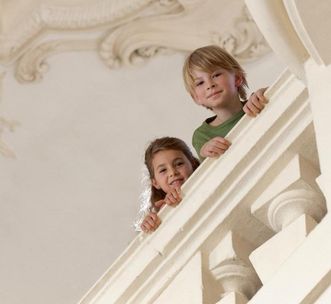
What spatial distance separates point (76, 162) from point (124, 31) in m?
0.77

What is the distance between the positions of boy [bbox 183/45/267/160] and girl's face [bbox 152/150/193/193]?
165 mm

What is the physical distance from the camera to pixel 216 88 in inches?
142

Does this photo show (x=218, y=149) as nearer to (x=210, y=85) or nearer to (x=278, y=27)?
(x=278, y=27)

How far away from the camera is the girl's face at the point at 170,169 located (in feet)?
12.2

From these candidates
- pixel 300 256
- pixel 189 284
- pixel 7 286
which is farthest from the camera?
pixel 7 286

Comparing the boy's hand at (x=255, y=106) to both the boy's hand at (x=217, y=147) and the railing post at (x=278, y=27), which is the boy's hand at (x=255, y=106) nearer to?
the boy's hand at (x=217, y=147)

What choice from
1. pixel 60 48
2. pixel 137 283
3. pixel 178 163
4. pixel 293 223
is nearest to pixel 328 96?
pixel 293 223

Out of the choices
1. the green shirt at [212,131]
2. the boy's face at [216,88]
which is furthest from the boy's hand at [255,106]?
the boy's face at [216,88]

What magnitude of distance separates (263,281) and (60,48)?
4.42m

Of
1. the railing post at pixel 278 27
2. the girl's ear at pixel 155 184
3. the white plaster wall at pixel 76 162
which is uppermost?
the white plaster wall at pixel 76 162

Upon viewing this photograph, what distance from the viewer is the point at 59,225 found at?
642 cm

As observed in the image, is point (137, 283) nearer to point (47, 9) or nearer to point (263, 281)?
point (263, 281)

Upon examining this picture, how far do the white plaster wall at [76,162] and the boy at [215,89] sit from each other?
259 centimetres

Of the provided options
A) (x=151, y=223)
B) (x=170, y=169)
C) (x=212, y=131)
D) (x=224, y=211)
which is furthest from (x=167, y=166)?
(x=224, y=211)
